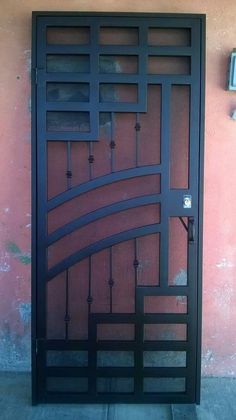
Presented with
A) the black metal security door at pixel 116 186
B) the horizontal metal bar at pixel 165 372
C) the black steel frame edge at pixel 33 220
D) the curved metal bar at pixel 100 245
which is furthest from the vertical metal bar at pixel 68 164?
the horizontal metal bar at pixel 165 372

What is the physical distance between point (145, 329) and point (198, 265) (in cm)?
62

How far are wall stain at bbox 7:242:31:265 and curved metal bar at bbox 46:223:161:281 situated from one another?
0.32 meters

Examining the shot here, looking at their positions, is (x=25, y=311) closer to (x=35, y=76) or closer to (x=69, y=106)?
(x=69, y=106)

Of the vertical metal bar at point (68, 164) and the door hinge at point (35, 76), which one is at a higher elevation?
the door hinge at point (35, 76)

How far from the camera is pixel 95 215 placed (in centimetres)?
320

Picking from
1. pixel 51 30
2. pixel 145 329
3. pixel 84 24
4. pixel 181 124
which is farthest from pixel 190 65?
pixel 145 329

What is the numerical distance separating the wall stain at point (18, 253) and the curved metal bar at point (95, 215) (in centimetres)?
33

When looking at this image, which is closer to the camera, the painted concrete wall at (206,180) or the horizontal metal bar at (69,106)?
the horizontal metal bar at (69,106)

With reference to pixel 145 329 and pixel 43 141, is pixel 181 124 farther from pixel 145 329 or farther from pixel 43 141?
pixel 145 329

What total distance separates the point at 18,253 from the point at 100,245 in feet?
2.06

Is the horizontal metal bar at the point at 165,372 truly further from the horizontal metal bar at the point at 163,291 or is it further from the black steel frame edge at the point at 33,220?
the black steel frame edge at the point at 33,220

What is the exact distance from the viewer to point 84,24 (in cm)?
314

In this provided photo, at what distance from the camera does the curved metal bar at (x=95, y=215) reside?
319 centimetres

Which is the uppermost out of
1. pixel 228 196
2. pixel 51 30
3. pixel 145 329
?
pixel 51 30
